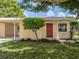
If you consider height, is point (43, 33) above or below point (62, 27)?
below

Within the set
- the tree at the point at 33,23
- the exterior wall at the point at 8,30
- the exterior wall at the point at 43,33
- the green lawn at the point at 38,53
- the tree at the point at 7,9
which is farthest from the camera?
the tree at the point at 7,9

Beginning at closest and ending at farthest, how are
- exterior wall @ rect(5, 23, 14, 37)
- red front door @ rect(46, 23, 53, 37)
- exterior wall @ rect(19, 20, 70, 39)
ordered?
exterior wall @ rect(19, 20, 70, 39) < red front door @ rect(46, 23, 53, 37) < exterior wall @ rect(5, 23, 14, 37)

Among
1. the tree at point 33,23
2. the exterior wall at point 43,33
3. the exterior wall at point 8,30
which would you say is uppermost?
the tree at point 33,23

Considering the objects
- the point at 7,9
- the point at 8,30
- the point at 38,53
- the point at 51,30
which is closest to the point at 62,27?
the point at 51,30

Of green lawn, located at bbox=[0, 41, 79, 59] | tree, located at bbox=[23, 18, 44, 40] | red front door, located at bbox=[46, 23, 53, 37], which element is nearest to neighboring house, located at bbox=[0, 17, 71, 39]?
red front door, located at bbox=[46, 23, 53, 37]

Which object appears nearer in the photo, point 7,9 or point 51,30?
point 51,30

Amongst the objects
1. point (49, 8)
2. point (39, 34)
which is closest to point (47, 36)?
point (39, 34)

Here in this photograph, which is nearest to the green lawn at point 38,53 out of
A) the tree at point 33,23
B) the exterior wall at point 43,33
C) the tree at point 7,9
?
the tree at point 33,23

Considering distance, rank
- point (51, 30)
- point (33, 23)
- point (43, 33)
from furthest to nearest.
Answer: point (51, 30) → point (43, 33) → point (33, 23)

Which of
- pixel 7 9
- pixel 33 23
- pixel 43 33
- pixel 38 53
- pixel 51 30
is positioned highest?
pixel 38 53

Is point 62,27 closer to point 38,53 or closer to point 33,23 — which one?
point 33,23

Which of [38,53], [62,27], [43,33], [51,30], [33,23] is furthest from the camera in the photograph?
[51,30]

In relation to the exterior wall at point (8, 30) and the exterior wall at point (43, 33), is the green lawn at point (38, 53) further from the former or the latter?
the exterior wall at point (8, 30)

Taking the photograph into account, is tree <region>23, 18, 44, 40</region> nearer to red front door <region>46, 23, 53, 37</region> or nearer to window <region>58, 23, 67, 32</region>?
red front door <region>46, 23, 53, 37</region>
